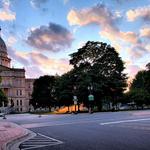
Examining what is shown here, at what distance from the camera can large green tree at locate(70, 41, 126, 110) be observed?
89875 millimetres

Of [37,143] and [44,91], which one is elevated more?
[44,91]

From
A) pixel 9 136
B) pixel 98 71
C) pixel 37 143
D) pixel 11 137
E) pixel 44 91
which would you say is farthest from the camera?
pixel 44 91

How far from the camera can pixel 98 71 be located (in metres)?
91.7

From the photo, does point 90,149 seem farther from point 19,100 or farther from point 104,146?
point 19,100

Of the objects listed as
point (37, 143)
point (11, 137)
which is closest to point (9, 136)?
point (11, 137)

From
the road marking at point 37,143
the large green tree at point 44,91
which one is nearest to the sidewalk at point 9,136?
the road marking at point 37,143

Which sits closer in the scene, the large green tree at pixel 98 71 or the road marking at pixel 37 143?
the road marking at pixel 37 143

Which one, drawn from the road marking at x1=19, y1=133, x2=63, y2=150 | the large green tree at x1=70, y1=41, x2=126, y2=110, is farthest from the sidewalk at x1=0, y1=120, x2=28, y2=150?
the large green tree at x1=70, y1=41, x2=126, y2=110

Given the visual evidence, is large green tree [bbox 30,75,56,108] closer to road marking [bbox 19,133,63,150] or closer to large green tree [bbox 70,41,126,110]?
large green tree [bbox 70,41,126,110]

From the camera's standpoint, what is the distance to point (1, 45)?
199 m

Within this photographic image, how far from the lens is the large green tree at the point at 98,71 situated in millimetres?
89875

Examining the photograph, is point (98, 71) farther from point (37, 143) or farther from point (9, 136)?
point (37, 143)

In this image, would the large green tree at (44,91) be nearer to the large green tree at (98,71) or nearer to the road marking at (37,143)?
the large green tree at (98,71)

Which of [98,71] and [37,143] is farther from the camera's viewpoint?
[98,71]
